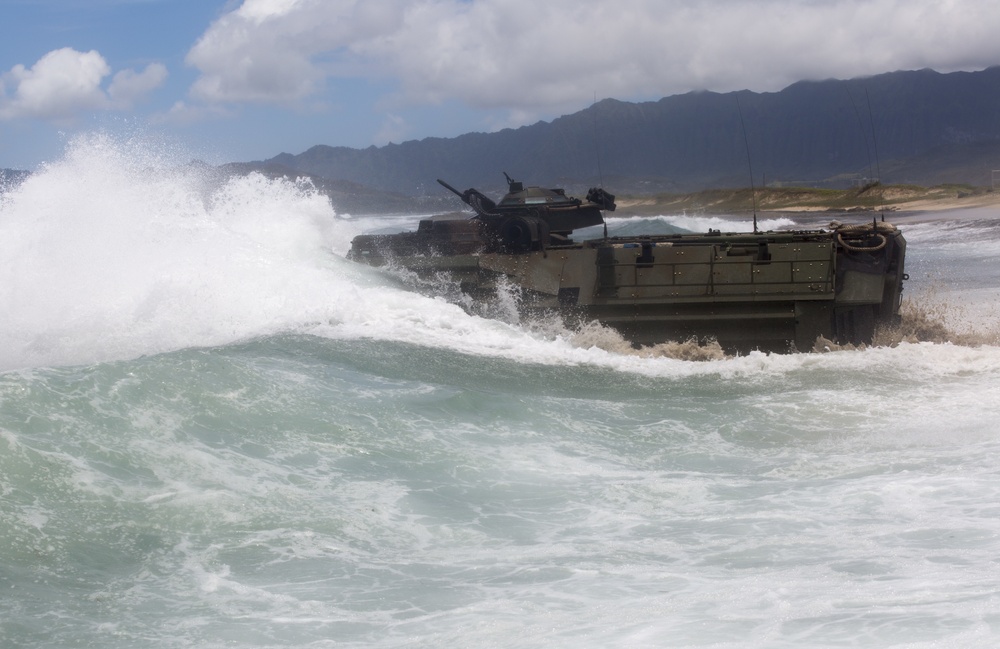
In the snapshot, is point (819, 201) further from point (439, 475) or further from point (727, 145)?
point (439, 475)

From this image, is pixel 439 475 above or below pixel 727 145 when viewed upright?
below

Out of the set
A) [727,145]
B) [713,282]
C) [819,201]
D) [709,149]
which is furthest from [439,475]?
[727,145]

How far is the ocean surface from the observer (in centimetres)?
662

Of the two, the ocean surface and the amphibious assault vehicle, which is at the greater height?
the amphibious assault vehicle

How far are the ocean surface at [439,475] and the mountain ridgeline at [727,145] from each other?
65.1m

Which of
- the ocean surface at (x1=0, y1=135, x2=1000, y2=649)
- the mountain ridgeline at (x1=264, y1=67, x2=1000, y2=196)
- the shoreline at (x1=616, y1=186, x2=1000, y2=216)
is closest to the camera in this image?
the ocean surface at (x1=0, y1=135, x2=1000, y2=649)

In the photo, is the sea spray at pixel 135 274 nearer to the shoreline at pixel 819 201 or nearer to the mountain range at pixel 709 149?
the shoreline at pixel 819 201

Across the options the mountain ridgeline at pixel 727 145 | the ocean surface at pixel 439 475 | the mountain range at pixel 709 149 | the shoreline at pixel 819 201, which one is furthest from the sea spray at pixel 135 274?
the mountain ridgeline at pixel 727 145

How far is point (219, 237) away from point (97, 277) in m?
3.31

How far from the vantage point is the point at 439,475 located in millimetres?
9469

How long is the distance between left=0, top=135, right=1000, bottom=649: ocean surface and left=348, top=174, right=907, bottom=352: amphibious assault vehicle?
531 millimetres

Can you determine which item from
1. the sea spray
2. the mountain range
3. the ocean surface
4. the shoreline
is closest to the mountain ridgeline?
→ the mountain range

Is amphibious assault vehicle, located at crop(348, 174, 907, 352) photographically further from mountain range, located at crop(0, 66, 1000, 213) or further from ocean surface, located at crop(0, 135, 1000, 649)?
mountain range, located at crop(0, 66, 1000, 213)

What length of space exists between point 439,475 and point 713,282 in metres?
6.90
